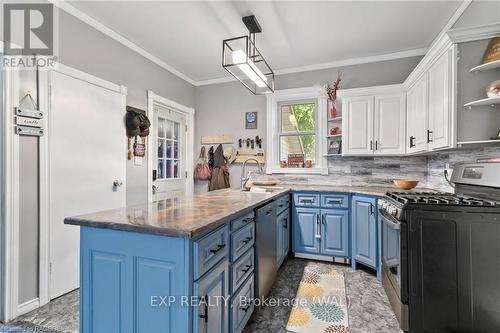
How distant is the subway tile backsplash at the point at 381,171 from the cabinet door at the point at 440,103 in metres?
0.60

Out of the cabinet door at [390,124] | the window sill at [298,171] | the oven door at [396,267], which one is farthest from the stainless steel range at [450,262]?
the window sill at [298,171]

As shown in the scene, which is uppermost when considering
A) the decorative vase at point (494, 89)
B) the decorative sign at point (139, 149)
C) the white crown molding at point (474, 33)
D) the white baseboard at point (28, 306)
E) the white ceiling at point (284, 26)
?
the white ceiling at point (284, 26)

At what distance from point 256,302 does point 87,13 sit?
3057 millimetres

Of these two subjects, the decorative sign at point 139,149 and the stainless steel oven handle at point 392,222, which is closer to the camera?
the stainless steel oven handle at point 392,222

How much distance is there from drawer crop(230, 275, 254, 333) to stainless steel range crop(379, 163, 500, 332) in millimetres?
1079

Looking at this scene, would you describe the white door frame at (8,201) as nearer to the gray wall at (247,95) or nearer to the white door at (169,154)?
the white door at (169,154)

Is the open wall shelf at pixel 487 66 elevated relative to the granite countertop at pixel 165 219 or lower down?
elevated

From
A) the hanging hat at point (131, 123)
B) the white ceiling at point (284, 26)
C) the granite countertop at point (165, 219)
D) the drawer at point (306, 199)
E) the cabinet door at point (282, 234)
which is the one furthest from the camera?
the drawer at point (306, 199)

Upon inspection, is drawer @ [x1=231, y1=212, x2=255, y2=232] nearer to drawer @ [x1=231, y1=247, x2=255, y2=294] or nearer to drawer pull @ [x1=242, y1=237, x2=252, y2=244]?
drawer pull @ [x1=242, y1=237, x2=252, y2=244]

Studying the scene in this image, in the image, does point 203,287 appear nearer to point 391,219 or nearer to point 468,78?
point 391,219

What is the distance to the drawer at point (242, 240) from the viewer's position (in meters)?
1.56

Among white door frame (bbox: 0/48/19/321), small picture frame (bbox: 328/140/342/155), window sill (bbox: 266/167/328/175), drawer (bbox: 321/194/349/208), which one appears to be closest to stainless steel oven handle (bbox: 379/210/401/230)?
drawer (bbox: 321/194/349/208)

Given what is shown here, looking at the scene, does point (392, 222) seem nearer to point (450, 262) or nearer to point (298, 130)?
point (450, 262)

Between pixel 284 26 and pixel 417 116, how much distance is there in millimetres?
1701
